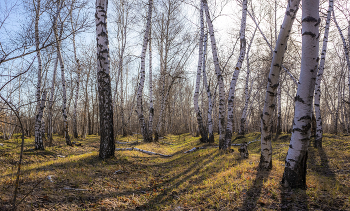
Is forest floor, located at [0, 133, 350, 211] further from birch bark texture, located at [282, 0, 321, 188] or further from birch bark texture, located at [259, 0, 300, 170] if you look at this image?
birch bark texture, located at [282, 0, 321, 188]

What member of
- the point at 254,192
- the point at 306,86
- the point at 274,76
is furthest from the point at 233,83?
the point at 254,192

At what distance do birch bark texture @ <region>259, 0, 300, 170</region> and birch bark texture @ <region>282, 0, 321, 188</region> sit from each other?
962 mm

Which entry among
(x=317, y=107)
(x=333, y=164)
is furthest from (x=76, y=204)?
(x=317, y=107)

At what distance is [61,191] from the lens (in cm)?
385

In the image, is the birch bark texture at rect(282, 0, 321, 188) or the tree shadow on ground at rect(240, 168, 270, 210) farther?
the birch bark texture at rect(282, 0, 321, 188)

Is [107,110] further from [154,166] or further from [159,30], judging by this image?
[159,30]

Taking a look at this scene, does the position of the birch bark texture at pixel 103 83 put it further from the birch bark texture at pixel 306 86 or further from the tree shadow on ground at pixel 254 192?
the birch bark texture at pixel 306 86

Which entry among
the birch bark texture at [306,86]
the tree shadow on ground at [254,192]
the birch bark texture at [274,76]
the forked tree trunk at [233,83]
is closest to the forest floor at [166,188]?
the tree shadow on ground at [254,192]

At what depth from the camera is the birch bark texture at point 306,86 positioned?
3.58 meters

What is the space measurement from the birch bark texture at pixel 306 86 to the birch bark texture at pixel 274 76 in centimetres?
96

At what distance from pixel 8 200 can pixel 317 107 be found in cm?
1108

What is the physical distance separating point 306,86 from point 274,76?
1.23 m

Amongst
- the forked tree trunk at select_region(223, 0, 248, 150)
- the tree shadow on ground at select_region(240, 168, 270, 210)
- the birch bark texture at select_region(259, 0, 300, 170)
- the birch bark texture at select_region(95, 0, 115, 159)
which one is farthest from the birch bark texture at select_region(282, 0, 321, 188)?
the birch bark texture at select_region(95, 0, 115, 159)

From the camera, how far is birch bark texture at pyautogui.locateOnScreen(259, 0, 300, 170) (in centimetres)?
456
